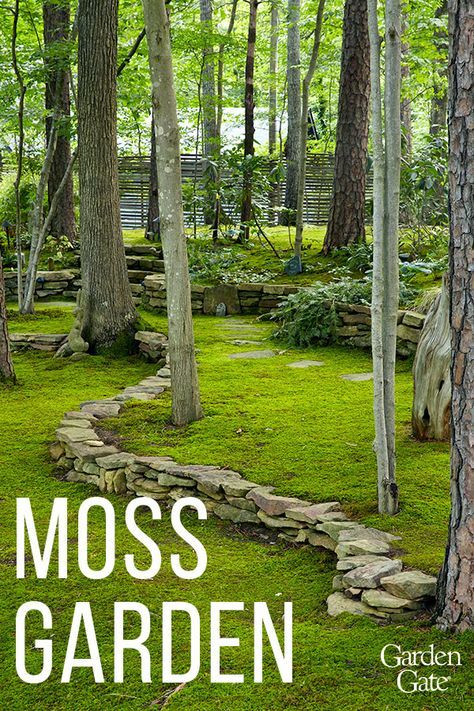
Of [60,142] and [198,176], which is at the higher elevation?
[60,142]

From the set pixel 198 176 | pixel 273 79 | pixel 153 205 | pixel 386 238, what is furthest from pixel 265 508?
pixel 273 79

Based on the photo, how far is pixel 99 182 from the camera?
8.65 metres

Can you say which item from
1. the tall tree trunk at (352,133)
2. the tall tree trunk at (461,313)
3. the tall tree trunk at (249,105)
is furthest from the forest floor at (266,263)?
the tall tree trunk at (461,313)

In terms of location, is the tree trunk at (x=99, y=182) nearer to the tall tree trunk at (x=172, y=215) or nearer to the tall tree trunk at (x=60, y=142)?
the tall tree trunk at (x=60, y=142)

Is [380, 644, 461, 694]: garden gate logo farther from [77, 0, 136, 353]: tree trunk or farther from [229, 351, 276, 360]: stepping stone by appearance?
[77, 0, 136, 353]: tree trunk

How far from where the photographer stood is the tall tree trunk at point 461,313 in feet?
9.17

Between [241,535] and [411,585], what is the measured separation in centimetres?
140

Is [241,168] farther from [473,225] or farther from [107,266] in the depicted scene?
[473,225]

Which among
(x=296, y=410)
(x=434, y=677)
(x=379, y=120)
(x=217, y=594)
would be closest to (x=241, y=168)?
(x=296, y=410)

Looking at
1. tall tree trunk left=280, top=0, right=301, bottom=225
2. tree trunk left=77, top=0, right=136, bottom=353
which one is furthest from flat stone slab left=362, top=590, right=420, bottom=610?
tall tree trunk left=280, top=0, right=301, bottom=225

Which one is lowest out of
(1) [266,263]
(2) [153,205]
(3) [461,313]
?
(1) [266,263]

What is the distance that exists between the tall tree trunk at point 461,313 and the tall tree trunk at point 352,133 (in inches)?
326

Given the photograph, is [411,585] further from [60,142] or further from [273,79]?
[273,79]

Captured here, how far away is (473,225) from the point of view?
2.81m
